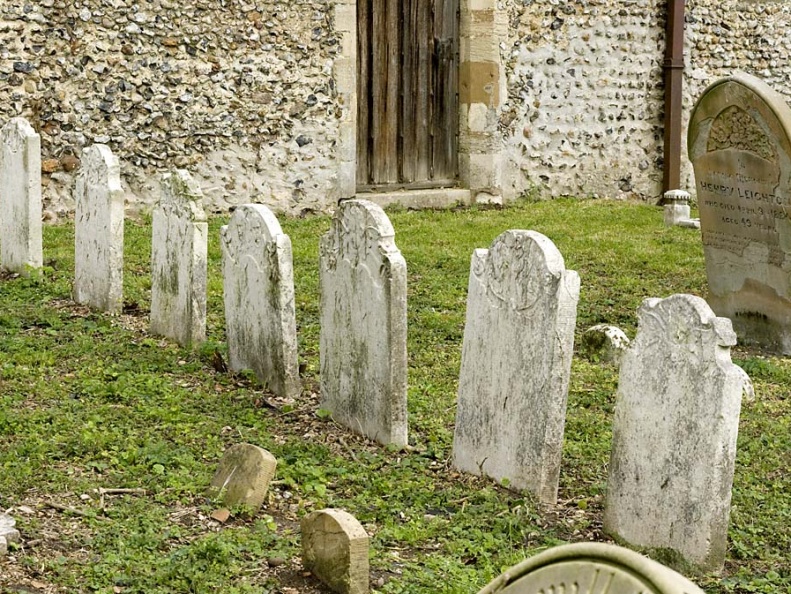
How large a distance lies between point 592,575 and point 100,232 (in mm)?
6624

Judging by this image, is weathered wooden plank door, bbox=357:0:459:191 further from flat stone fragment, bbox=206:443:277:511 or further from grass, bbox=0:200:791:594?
flat stone fragment, bbox=206:443:277:511

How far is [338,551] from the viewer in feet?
13.6

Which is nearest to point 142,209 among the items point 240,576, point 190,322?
point 190,322

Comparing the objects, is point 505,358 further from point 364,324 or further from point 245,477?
point 245,477

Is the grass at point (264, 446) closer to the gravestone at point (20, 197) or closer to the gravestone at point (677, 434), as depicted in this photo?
the gravestone at point (677, 434)

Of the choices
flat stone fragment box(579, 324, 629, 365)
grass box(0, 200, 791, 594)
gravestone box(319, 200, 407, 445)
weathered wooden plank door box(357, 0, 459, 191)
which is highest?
weathered wooden plank door box(357, 0, 459, 191)

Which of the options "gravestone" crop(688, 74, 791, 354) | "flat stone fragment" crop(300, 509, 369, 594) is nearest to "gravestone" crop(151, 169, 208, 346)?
"flat stone fragment" crop(300, 509, 369, 594)

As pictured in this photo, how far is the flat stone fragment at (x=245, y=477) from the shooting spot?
4.88 m

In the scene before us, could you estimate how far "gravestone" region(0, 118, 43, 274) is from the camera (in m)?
9.23

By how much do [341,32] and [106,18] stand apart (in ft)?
8.29

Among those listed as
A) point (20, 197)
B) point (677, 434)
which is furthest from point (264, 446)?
point (20, 197)

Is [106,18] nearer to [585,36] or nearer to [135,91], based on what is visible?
[135,91]

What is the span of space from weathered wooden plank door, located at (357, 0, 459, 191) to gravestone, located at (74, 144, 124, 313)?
210 inches

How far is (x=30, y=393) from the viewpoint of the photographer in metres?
6.47
